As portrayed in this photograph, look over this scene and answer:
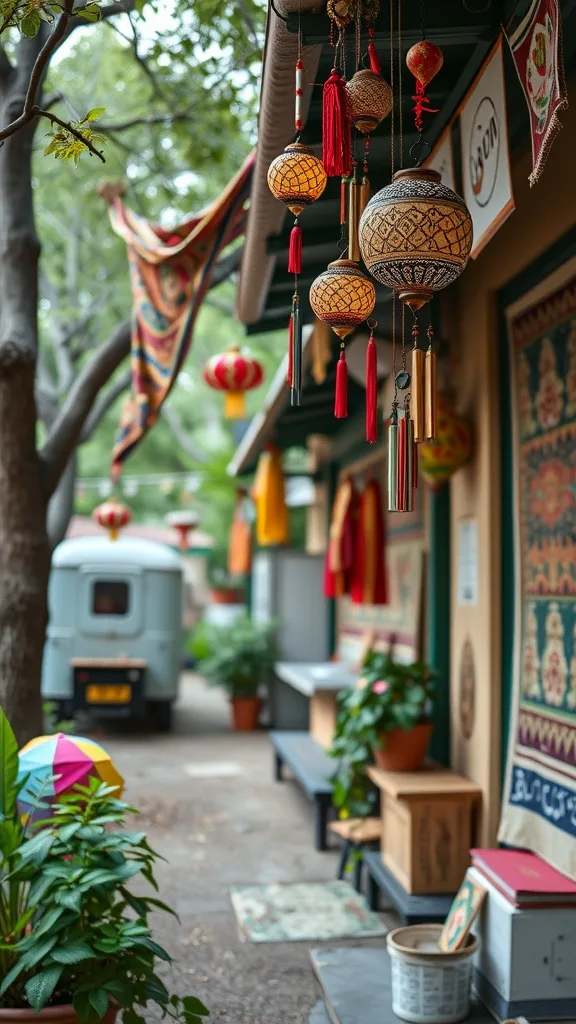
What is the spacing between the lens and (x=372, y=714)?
5461 millimetres

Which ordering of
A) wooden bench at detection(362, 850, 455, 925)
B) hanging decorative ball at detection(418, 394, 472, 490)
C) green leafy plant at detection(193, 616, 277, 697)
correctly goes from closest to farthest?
wooden bench at detection(362, 850, 455, 925) → hanging decorative ball at detection(418, 394, 472, 490) → green leafy plant at detection(193, 616, 277, 697)

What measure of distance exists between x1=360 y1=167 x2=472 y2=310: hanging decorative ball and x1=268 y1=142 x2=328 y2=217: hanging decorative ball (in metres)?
0.36

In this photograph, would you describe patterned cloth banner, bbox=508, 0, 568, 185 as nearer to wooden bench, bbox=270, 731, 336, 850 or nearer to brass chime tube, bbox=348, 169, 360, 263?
brass chime tube, bbox=348, 169, 360, 263

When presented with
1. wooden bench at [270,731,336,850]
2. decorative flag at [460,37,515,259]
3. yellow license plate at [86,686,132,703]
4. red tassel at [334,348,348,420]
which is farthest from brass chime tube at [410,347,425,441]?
yellow license plate at [86,686,132,703]

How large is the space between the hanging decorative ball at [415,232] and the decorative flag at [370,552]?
17.4ft

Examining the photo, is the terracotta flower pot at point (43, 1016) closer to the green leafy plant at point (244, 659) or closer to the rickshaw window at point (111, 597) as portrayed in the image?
the green leafy plant at point (244, 659)

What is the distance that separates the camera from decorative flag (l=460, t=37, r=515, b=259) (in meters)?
3.16

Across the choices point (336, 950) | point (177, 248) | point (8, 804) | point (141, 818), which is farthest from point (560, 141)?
point (141, 818)

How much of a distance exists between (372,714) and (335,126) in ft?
11.4

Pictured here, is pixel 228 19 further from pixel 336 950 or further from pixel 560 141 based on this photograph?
pixel 336 950

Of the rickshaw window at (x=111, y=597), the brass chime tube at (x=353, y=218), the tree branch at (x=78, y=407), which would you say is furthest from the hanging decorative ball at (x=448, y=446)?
the rickshaw window at (x=111, y=597)

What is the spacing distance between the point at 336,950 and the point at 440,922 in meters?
0.54

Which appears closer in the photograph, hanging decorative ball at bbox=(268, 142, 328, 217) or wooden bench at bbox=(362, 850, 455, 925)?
hanging decorative ball at bbox=(268, 142, 328, 217)

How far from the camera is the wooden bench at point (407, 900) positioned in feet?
15.3
